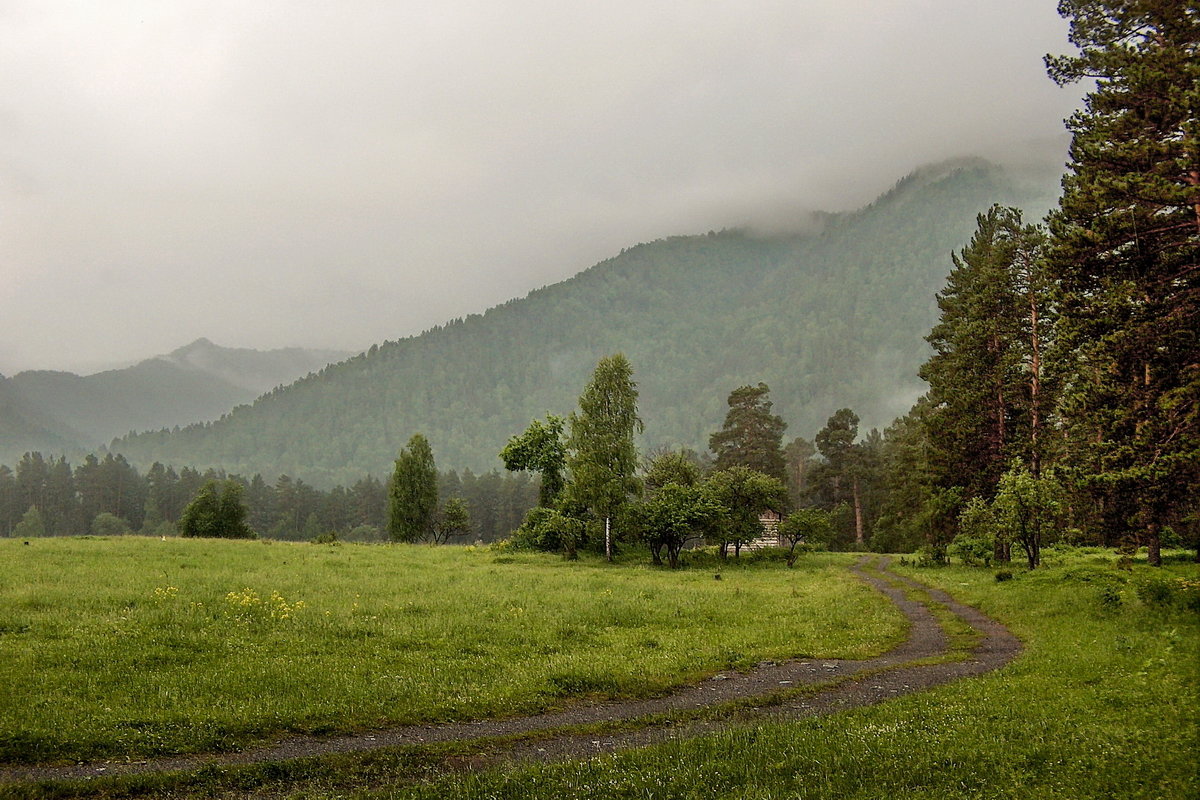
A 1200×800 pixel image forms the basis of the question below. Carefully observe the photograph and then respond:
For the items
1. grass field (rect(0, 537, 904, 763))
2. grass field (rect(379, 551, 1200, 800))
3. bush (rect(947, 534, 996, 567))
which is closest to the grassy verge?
grass field (rect(379, 551, 1200, 800))

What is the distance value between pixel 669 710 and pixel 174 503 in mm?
185023

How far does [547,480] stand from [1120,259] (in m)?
50.5

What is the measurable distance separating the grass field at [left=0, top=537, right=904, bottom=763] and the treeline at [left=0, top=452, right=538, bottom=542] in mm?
122969

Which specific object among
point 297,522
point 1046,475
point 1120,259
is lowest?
point 297,522

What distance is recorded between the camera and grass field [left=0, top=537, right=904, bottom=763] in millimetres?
13773

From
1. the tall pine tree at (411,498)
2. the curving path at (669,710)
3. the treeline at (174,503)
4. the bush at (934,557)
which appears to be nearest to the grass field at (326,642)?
the curving path at (669,710)

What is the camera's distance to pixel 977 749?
10695 mm

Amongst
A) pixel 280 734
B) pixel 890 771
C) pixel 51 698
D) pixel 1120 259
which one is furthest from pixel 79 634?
pixel 1120 259

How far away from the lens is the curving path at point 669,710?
1188cm

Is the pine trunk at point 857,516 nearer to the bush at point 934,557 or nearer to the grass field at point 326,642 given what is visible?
the bush at point 934,557

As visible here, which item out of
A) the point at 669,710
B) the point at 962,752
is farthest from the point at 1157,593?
the point at 669,710

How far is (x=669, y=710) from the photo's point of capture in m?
15.4

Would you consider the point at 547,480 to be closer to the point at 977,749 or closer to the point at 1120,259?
the point at 1120,259

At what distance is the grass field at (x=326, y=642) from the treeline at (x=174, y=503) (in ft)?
403
